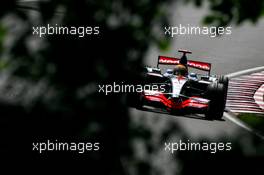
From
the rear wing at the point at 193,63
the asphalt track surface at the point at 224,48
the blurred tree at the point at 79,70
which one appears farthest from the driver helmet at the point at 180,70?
the blurred tree at the point at 79,70

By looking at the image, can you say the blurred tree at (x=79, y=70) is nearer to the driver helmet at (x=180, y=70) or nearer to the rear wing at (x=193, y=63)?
the driver helmet at (x=180, y=70)

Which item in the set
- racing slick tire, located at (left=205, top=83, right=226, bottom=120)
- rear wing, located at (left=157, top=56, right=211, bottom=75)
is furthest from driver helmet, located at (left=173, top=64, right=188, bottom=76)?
racing slick tire, located at (left=205, top=83, right=226, bottom=120)

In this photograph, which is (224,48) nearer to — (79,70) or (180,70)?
(180,70)

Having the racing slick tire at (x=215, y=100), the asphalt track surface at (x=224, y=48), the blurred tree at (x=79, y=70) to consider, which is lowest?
the asphalt track surface at (x=224, y=48)

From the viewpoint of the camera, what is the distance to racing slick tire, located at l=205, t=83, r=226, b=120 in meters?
15.7

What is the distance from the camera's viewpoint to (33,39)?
4227 millimetres

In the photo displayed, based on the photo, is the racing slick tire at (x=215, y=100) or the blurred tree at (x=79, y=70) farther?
the racing slick tire at (x=215, y=100)

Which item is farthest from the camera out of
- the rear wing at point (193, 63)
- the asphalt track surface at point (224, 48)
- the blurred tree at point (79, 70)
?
the asphalt track surface at point (224, 48)

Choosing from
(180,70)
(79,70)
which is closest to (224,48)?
(180,70)

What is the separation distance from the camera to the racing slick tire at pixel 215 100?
51.7 feet

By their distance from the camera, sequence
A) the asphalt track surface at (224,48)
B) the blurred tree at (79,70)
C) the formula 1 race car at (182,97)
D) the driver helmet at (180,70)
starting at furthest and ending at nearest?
1. the asphalt track surface at (224,48)
2. the driver helmet at (180,70)
3. the formula 1 race car at (182,97)
4. the blurred tree at (79,70)

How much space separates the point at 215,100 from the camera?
15742mm

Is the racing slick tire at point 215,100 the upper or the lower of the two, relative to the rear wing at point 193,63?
lower

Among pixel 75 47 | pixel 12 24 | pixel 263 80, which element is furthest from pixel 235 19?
pixel 263 80
